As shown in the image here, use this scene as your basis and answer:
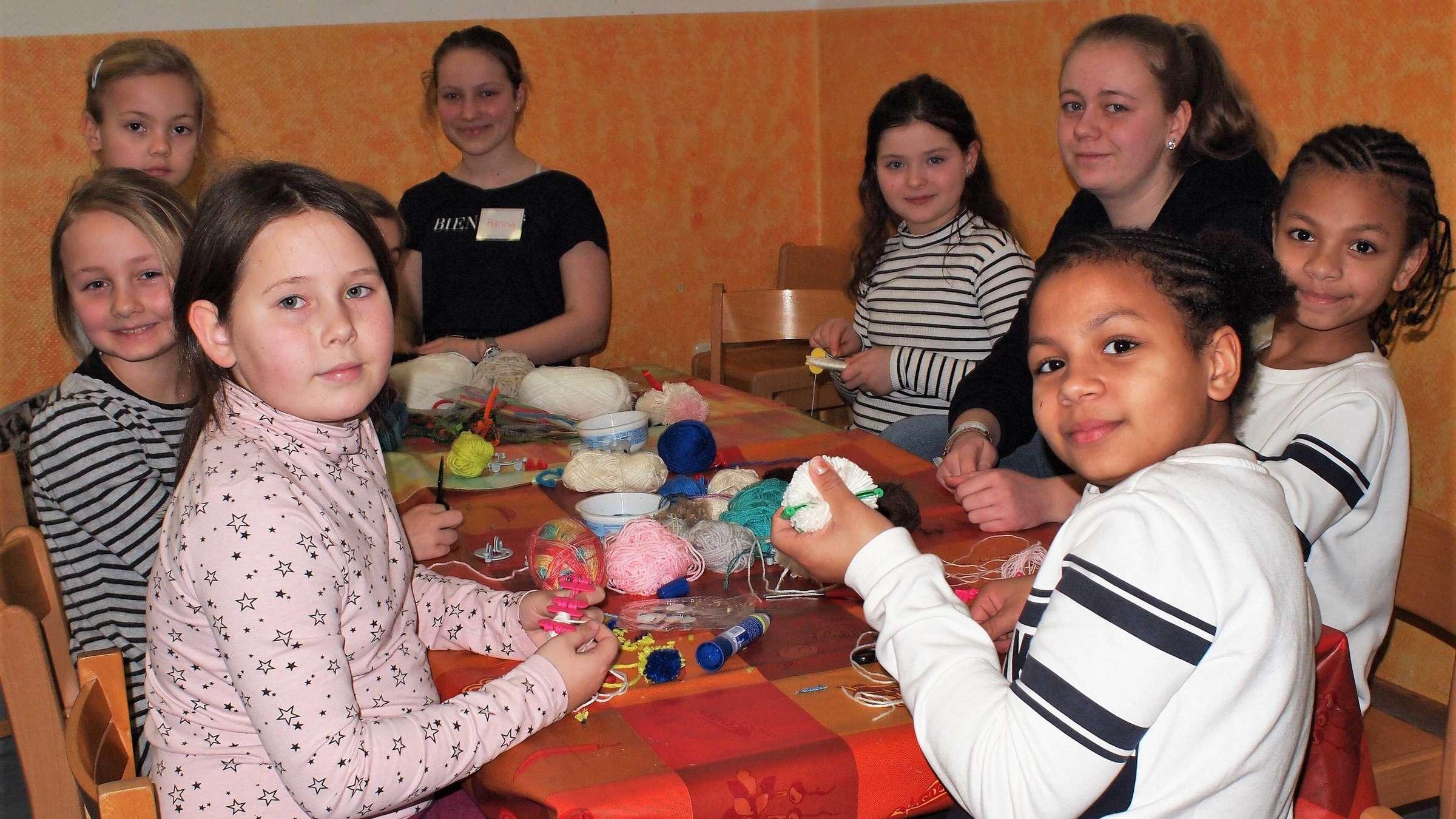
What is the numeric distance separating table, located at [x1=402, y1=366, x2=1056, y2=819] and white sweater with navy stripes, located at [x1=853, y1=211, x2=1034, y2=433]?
1197 mm

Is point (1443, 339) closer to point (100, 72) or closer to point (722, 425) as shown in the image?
point (722, 425)

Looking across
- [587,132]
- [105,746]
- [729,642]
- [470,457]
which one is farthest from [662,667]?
[587,132]

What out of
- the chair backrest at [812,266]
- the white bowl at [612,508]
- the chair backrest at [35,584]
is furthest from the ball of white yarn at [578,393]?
the chair backrest at [812,266]

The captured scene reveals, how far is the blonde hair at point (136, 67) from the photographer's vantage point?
235 cm

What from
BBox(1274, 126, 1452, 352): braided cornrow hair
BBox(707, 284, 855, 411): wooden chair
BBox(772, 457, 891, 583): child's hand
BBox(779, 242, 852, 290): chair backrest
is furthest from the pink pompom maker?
BBox(779, 242, 852, 290): chair backrest

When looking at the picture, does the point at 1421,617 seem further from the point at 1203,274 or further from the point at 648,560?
the point at 648,560

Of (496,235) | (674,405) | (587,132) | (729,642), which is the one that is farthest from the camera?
(587,132)

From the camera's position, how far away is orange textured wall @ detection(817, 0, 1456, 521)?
2326 millimetres

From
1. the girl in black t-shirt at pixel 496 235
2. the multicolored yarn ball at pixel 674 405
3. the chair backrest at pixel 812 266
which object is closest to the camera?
the multicolored yarn ball at pixel 674 405

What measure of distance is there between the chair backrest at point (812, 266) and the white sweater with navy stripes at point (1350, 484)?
2.97 meters

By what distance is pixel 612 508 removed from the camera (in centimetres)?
162

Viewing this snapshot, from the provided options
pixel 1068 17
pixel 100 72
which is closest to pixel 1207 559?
pixel 100 72

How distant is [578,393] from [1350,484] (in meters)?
1.36

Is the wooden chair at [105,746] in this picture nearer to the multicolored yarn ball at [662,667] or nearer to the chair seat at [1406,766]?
the multicolored yarn ball at [662,667]
